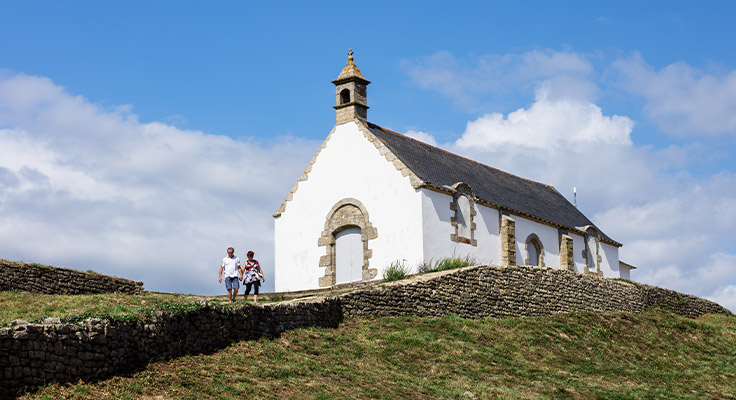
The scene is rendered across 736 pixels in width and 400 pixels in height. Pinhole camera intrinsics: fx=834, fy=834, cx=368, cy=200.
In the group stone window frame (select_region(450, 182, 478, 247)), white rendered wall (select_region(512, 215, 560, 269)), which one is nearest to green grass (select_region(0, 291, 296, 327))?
stone window frame (select_region(450, 182, 478, 247))

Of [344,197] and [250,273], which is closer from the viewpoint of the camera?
[250,273]

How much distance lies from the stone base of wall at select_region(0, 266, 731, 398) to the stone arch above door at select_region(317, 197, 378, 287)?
5243 millimetres

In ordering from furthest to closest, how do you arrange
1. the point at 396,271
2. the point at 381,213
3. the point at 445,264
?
the point at 381,213 → the point at 445,264 → the point at 396,271

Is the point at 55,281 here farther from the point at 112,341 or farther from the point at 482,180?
the point at 482,180

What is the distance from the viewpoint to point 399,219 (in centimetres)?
3002

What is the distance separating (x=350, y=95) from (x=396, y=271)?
8.42m

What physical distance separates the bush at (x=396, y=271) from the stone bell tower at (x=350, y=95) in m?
6.28

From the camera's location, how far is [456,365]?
65.7ft

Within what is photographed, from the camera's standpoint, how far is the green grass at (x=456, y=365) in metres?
15.3

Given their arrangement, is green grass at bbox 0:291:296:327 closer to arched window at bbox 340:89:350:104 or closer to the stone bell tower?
the stone bell tower

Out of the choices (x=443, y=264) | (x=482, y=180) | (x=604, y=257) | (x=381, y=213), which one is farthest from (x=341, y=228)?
(x=604, y=257)

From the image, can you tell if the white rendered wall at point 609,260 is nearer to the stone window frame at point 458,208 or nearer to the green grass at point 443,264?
the stone window frame at point 458,208

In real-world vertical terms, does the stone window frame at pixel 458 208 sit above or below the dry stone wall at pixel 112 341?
above

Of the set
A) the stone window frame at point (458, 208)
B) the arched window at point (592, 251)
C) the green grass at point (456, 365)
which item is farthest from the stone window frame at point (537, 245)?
the green grass at point (456, 365)
